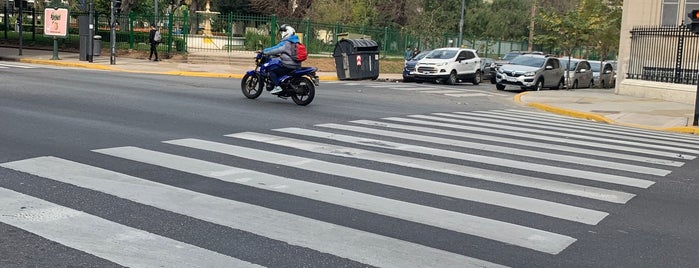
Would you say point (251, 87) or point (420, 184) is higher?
point (251, 87)

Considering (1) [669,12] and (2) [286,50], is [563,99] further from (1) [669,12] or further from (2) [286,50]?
(2) [286,50]

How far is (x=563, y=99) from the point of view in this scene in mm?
23031

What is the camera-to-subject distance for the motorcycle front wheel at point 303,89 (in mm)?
15352

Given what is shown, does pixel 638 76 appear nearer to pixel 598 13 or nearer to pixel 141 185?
pixel 598 13

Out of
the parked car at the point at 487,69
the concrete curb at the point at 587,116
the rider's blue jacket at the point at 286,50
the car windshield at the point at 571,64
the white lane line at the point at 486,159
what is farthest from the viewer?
the parked car at the point at 487,69

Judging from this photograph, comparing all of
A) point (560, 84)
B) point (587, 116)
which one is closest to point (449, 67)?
point (560, 84)

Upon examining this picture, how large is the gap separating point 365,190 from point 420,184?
0.72 m

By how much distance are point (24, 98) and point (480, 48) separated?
44939 mm

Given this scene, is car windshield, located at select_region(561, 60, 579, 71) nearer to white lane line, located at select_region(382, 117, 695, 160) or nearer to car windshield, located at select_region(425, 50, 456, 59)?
car windshield, located at select_region(425, 50, 456, 59)

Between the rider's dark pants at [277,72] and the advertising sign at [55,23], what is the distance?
17883mm

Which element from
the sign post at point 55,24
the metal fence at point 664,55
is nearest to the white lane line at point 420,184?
the metal fence at point 664,55

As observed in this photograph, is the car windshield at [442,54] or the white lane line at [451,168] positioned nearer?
the white lane line at [451,168]

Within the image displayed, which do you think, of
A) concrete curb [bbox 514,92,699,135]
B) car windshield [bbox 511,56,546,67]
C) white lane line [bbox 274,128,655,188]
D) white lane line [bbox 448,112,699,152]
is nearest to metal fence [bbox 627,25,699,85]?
car windshield [bbox 511,56,546,67]

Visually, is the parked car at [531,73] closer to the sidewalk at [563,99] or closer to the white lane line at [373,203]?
the sidewalk at [563,99]
